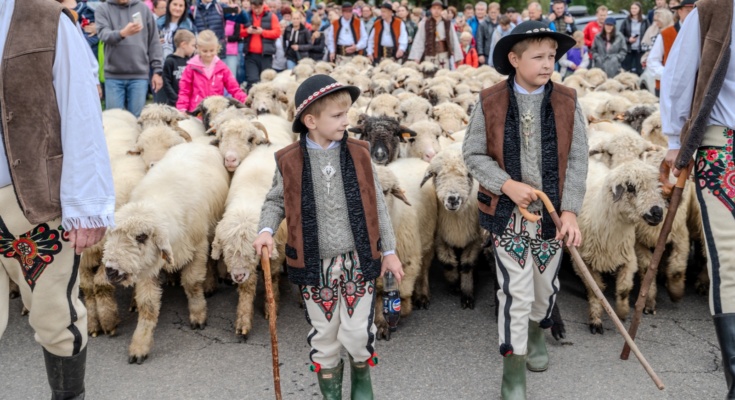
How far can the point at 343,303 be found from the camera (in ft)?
11.6

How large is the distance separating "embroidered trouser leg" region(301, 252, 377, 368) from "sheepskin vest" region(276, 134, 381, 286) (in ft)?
0.21

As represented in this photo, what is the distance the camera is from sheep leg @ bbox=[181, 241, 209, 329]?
17.5 feet

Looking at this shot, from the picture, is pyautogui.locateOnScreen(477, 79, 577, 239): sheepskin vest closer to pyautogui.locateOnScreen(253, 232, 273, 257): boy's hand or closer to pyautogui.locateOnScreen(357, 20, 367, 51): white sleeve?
pyautogui.locateOnScreen(253, 232, 273, 257): boy's hand

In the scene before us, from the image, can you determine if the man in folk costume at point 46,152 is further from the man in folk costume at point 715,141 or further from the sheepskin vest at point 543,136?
the man in folk costume at point 715,141

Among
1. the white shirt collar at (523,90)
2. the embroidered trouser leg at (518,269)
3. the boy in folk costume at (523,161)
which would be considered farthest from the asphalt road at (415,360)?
the white shirt collar at (523,90)

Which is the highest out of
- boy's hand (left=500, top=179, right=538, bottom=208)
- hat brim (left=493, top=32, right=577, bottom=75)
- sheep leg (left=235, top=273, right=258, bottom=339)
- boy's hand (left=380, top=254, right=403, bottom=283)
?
hat brim (left=493, top=32, right=577, bottom=75)

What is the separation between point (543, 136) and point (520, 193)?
36cm

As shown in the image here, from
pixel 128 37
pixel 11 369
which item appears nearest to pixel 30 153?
pixel 11 369

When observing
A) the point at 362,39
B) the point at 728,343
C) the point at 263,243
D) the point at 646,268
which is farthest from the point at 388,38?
the point at 728,343

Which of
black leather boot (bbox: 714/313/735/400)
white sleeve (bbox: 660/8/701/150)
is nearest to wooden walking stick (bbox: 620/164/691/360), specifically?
white sleeve (bbox: 660/8/701/150)

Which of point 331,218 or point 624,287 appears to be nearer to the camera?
point 331,218

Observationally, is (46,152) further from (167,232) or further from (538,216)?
(538,216)

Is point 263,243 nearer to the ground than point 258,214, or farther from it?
farther from it

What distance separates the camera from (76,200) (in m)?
2.86
